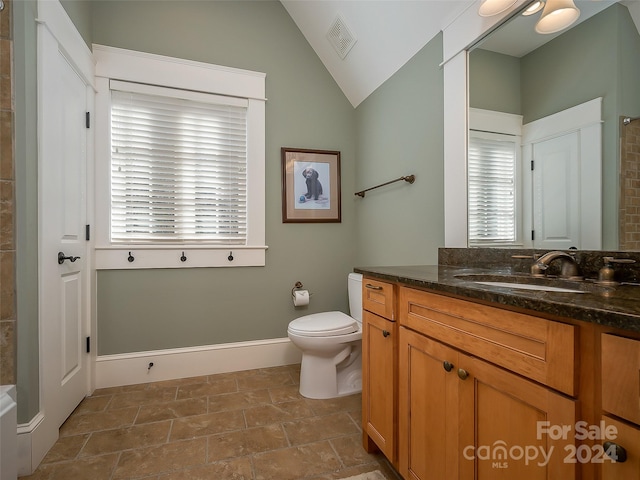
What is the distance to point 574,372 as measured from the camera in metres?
0.62

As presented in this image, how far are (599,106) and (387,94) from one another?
4.67 ft

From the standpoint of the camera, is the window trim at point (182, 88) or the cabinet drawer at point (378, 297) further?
the window trim at point (182, 88)

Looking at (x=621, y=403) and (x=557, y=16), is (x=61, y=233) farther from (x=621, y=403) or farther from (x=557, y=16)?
(x=557, y=16)

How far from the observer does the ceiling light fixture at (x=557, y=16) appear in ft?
3.84

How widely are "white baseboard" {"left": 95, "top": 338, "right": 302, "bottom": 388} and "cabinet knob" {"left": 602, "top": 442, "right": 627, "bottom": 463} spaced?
2229 mm

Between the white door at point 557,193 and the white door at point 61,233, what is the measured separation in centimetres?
226

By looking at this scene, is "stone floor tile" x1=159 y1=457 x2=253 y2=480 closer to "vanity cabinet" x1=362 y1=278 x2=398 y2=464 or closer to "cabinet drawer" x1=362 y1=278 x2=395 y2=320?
"vanity cabinet" x1=362 y1=278 x2=398 y2=464

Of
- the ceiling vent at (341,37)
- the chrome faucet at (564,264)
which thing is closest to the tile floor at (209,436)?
the chrome faucet at (564,264)

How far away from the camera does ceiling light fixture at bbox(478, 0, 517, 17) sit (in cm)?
135

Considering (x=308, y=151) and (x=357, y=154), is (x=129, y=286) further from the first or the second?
(x=357, y=154)

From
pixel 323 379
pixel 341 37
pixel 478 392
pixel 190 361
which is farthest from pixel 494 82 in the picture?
pixel 190 361

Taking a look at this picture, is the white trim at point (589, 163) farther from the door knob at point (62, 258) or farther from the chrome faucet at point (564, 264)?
the door knob at point (62, 258)

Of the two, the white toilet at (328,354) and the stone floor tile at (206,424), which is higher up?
the white toilet at (328,354)

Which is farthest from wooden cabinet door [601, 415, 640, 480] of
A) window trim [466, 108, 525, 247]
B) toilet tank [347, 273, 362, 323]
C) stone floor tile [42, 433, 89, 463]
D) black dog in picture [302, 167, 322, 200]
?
black dog in picture [302, 167, 322, 200]
